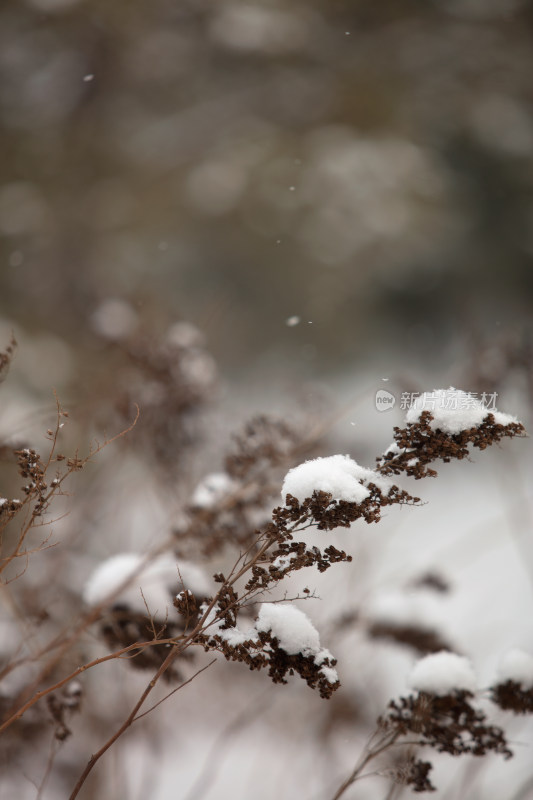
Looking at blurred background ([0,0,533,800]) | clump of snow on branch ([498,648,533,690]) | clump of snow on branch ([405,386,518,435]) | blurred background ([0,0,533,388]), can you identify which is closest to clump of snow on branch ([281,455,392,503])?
clump of snow on branch ([405,386,518,435])

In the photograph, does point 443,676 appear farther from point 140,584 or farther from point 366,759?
point 140,584

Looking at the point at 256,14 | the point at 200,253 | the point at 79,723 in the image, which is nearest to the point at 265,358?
the point at 200,253

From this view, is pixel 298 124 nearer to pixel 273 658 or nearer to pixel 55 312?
pixel 55 312

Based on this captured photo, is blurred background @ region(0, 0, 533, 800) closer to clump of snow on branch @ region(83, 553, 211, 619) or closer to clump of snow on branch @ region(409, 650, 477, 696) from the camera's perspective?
clump of snow on branch @ region(83, 553, 211, 619)

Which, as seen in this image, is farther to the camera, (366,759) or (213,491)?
(213,491)

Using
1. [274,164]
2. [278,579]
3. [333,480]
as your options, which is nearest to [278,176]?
[274,164]

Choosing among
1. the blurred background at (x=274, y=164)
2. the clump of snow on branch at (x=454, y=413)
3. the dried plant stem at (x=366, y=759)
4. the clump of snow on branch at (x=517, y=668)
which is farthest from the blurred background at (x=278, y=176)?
the clump of snow on branch at (x=454, y=413)

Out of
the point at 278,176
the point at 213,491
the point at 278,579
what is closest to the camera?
the point at 278,579
